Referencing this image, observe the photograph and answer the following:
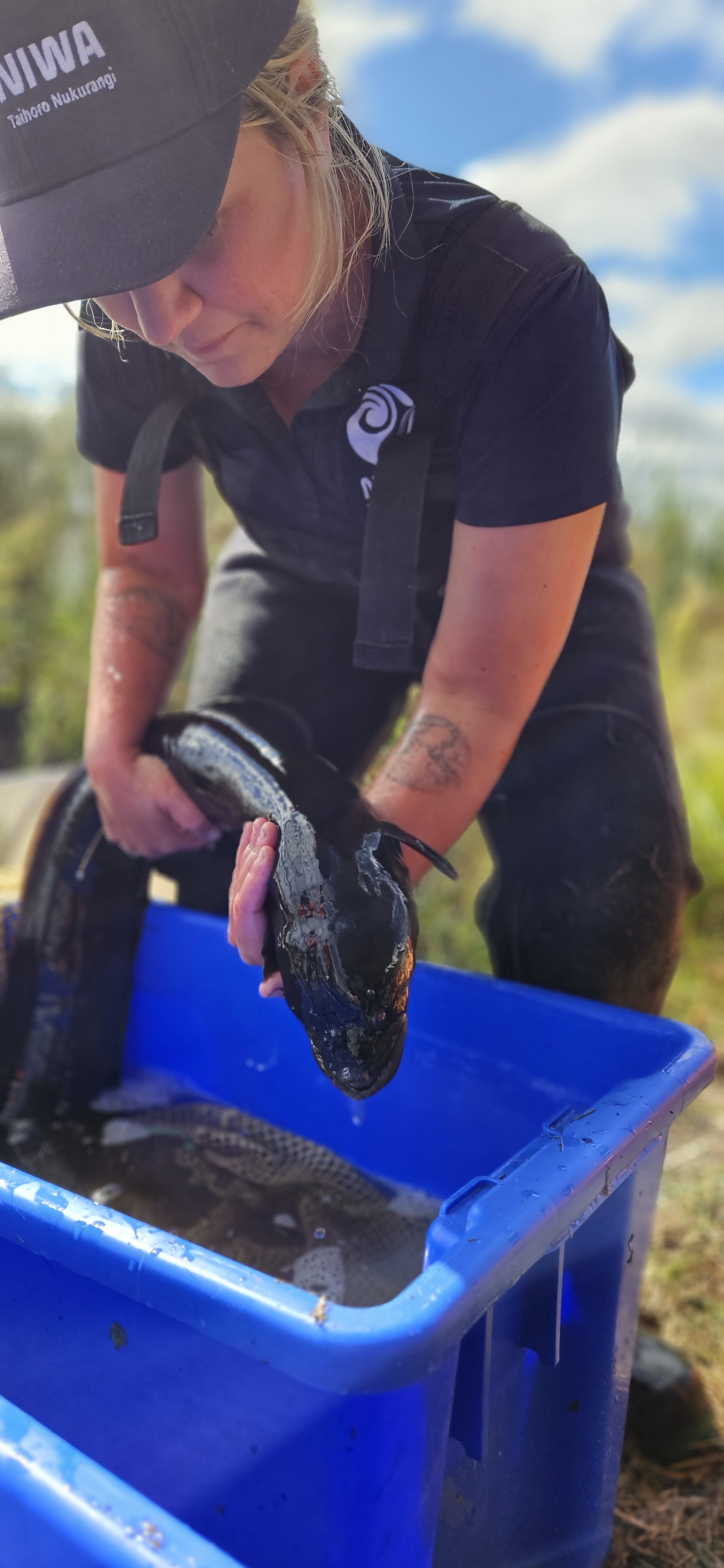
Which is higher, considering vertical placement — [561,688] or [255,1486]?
[561,688]

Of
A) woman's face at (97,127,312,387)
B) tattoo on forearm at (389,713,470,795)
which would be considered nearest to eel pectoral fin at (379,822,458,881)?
tattoo on forearm at (389,713,470,795)

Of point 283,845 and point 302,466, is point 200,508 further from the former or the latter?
point 283,845

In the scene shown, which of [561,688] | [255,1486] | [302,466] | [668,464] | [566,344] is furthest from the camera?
[668,464]

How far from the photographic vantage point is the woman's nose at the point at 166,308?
1.12 metres

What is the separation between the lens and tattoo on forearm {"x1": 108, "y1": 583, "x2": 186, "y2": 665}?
1.86 m

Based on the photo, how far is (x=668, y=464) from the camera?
2832 mm

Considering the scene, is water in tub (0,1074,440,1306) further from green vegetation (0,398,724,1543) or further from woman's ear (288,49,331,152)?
woman's ear (288,49,331,152)

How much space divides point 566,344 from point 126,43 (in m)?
0.54

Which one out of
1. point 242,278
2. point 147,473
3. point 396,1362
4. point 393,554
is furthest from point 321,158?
point 396,1362

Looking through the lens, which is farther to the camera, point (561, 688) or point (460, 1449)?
point (561, 688)

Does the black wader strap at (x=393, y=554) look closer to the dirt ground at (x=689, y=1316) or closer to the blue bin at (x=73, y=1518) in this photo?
the blue bin at (x=73, y=1518)

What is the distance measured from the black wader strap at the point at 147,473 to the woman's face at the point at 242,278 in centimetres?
35

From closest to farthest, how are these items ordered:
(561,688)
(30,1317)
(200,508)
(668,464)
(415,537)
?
(30,1317), (415,537), (561,688), (200,508), (668,464)

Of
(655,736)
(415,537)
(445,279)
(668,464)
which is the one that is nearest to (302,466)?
(415,537)
